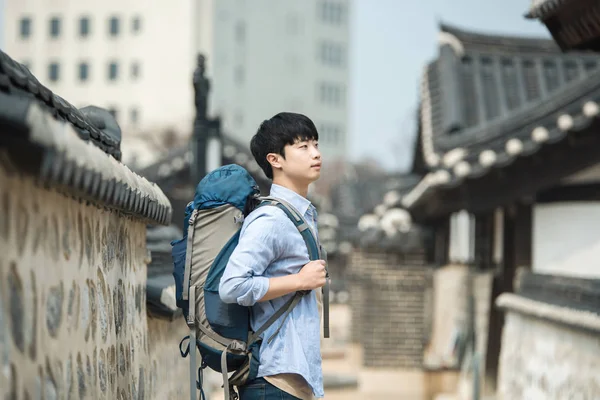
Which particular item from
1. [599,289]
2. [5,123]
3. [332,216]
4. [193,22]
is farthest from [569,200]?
[193,22]

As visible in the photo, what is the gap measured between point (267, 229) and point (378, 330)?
1283 centimetres

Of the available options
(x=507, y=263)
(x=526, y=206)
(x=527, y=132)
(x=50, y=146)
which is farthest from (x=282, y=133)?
(x=507, y=263)

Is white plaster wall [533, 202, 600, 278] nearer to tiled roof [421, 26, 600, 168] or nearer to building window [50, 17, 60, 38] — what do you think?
tiled roof [421, 26, 600, 168]

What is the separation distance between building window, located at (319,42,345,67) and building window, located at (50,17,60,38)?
22.4 metres

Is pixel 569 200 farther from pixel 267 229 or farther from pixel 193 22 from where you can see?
pixel 193 22

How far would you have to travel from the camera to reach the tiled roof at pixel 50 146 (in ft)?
6.77

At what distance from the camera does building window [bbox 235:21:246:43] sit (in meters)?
75.2

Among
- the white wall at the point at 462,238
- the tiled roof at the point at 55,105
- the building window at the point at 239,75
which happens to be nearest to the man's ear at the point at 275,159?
the tiled roof at the point at 55,105

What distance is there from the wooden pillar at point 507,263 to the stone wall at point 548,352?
2.00 feet

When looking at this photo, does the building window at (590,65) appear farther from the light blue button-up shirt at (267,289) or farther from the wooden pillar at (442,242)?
the light blue button-up shirt at (267,289)

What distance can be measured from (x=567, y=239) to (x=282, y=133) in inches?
245

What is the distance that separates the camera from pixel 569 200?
950cm

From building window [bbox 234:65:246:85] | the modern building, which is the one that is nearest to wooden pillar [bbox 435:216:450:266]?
the modern building

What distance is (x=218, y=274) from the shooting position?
11.9ft
